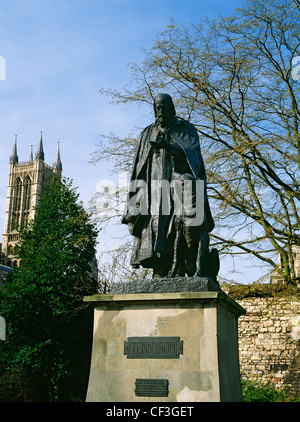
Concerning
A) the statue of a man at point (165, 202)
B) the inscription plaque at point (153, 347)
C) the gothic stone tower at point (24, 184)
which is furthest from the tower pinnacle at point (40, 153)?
the inscription plaque at point (153, 347)

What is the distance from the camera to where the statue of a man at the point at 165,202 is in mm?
5809

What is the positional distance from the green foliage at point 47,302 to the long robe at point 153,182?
1381 centimetres

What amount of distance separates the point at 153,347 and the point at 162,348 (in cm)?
10

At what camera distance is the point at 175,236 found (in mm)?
5867

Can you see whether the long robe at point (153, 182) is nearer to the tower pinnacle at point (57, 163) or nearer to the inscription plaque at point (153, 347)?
the inscription plaque at point (153, 347)

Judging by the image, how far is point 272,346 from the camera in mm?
16500

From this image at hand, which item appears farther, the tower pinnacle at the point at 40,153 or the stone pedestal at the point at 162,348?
the tower pinnacle at the point at 40,153

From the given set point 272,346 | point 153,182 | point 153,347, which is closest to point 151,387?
point 153,347

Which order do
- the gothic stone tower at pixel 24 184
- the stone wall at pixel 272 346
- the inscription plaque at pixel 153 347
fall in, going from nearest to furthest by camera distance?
the inscription plaque at pixel 153 347, the stone wall at pixel 272 346, the gothic stone tower at pixel 24 184

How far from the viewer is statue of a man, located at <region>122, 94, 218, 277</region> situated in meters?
5.81

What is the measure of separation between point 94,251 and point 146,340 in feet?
63.2

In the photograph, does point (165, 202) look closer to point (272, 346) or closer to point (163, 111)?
point (163, 111)

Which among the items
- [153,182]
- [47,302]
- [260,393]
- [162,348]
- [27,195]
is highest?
[27,195]

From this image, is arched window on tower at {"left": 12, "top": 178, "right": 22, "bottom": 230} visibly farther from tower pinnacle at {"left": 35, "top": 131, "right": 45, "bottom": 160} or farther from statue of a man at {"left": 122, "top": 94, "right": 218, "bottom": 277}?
statue of a man at {"left": 122, "top": 94, "right": 218, "bottom": 277}
